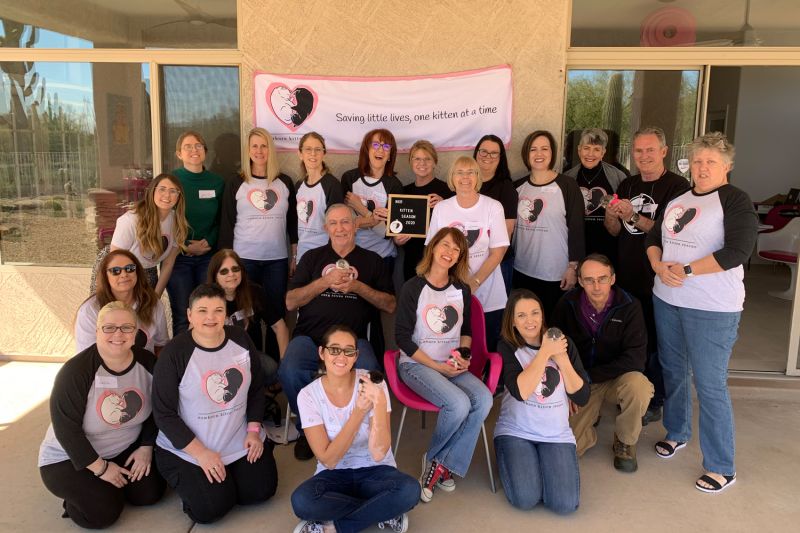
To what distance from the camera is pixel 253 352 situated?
10.0 ft

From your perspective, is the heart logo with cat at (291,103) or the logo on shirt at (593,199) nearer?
the logo on shirt at (593,199)

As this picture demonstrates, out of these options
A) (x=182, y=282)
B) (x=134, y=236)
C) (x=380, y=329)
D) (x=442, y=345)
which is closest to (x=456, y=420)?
(x=442, y=345)

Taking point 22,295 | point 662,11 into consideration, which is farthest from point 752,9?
point 22,295

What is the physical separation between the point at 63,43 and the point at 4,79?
60cm

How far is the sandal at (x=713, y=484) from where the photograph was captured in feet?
10.2

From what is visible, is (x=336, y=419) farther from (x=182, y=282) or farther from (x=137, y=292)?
(x=182, y=282)

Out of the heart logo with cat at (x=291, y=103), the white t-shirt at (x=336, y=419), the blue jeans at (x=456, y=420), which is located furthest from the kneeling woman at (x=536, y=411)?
the heart logo with cat at (x=291, y=103)

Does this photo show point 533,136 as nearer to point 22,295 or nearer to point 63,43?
point 63,43

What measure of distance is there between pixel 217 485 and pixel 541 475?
1582 mm

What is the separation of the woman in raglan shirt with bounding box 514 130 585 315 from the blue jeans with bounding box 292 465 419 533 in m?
1.79

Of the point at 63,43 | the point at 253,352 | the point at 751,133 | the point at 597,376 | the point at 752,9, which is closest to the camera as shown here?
the point at 253,352

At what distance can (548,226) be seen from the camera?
394 centimetres

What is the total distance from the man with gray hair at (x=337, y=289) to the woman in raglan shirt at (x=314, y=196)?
0.33 m

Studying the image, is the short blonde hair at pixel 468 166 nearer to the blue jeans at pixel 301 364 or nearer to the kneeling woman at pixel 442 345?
the kneeling woman at pixel 442 345
